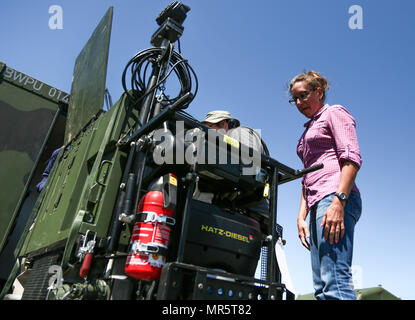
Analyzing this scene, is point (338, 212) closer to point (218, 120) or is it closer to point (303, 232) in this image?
point (303, 232)

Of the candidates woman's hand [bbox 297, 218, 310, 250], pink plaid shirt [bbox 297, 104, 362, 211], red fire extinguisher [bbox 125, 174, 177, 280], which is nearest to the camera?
red fire extinguisher [bbox 125, 174, 177, 280]

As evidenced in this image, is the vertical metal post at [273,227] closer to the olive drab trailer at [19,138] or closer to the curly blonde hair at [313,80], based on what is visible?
the curly blonde hair at [313,80]

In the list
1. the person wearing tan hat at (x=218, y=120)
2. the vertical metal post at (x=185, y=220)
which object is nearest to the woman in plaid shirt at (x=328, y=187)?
the vertical metal post at (x=185, y=220)

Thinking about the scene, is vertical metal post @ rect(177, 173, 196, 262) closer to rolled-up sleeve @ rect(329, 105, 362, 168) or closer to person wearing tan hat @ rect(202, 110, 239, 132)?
rolled-up sleeve @ rect(329, 105, 362, 168)

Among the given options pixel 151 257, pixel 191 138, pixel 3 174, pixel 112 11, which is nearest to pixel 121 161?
pixel 191 138

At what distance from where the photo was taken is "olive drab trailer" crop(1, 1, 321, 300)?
1941 millimetres

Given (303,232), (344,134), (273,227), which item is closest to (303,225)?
(303,232)

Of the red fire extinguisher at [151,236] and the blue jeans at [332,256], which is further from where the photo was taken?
the red fire extinguisher at [151,236]

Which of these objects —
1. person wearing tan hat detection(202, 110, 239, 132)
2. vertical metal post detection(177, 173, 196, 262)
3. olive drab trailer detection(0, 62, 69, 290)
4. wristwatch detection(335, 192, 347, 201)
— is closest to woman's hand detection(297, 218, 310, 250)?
wristwatch detection(335, 192, 347, 201)

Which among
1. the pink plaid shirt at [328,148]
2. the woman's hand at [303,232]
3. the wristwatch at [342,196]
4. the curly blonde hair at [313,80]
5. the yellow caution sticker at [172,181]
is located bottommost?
the woman's hand at [303,232]

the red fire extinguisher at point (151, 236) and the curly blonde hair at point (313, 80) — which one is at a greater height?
the curly blonde hair at point (313, 80)

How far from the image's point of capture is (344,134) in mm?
2059

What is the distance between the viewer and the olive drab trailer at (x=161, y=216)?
1.94m

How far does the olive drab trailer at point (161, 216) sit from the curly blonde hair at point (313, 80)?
2.18 feet
